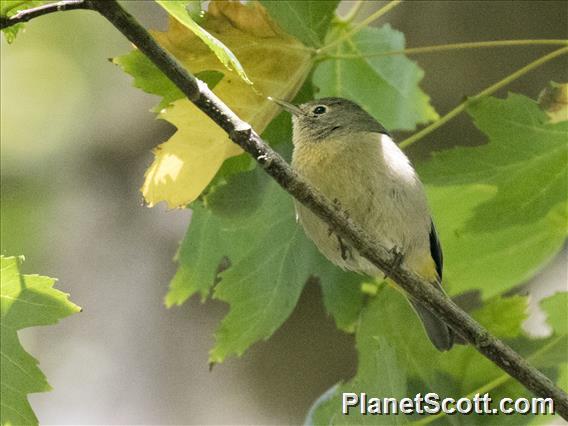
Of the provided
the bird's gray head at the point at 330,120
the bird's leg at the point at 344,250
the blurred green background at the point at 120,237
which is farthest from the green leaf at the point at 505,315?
the blurred green background at the point at 120,237

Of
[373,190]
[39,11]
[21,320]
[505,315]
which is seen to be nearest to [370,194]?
[373,190]

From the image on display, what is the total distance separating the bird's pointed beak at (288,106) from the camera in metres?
2.32

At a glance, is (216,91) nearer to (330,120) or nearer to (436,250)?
(330,120)

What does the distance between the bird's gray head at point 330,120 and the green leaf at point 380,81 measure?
0.32 ft

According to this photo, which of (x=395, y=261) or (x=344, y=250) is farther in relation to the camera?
(x=344, y=250)

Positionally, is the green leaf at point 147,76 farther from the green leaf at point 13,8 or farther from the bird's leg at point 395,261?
the bird's leg at point 395,261

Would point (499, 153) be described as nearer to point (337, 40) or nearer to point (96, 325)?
point (337, 40)

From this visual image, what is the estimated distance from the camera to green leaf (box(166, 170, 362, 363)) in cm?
254

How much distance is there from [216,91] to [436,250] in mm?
876

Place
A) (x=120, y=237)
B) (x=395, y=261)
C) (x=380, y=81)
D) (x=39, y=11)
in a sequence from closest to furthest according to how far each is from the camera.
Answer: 1. (x=39, y=11)
2. (x=395, y=261)
3. (x=380, y=81)
4. (x=120, y=237)

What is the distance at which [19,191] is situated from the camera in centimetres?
522

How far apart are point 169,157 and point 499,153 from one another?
862 mm

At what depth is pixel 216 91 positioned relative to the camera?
228cm

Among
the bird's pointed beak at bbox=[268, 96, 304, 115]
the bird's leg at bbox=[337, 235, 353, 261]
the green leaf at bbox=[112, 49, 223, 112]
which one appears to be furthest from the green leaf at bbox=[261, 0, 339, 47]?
the bird's leg at bbox=[337, 235, 353, 261]
